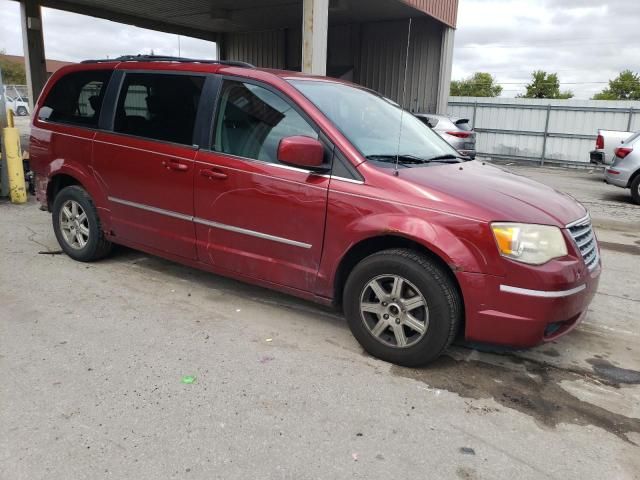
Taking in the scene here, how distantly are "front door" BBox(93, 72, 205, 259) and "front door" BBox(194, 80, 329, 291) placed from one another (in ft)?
0.64

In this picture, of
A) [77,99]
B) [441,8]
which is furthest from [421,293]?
[441,8]

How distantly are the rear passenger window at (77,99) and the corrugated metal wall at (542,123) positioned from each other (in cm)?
1607

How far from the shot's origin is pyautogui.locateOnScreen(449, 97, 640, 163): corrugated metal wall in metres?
16.8

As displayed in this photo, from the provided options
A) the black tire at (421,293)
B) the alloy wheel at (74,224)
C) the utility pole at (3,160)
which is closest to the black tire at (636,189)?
the black tire at (421,293)

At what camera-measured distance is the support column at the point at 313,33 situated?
981 centimetres

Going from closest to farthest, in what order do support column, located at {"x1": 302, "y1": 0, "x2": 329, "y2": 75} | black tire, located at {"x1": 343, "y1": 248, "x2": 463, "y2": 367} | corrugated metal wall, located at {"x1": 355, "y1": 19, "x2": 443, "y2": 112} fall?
black tire, located at {"x1": 343, "y1": 248, "x2": 463, "y2": 367} < support column, located at {"x1": 302, "y1": 0, "x2": 329, "y2": 75} < corrugated metal wall, located at {"x1": 355, "y1": 19, "x2": 443, "y2": 112}

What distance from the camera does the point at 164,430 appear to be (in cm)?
268

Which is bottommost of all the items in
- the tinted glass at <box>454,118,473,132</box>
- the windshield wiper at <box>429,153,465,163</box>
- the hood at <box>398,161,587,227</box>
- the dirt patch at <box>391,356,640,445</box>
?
the dirt patch at <box>391,356,640,445</box>

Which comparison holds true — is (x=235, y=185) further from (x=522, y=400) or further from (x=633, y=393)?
(x=633, y=393)

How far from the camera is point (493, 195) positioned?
3.30 meters

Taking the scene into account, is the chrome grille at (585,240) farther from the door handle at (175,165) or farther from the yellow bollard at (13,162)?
the yellow bollard at (13,162)

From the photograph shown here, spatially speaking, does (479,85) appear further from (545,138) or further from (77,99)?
(77,99)

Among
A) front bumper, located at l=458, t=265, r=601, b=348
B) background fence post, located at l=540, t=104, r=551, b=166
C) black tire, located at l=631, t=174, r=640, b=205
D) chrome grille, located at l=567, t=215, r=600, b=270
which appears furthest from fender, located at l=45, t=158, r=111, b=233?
background fence post, located at l=540, t=104, r=551, b=166

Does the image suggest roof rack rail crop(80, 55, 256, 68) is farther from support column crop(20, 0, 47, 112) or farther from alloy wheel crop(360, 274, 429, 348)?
support column crop(20, 0, 47, 112)
